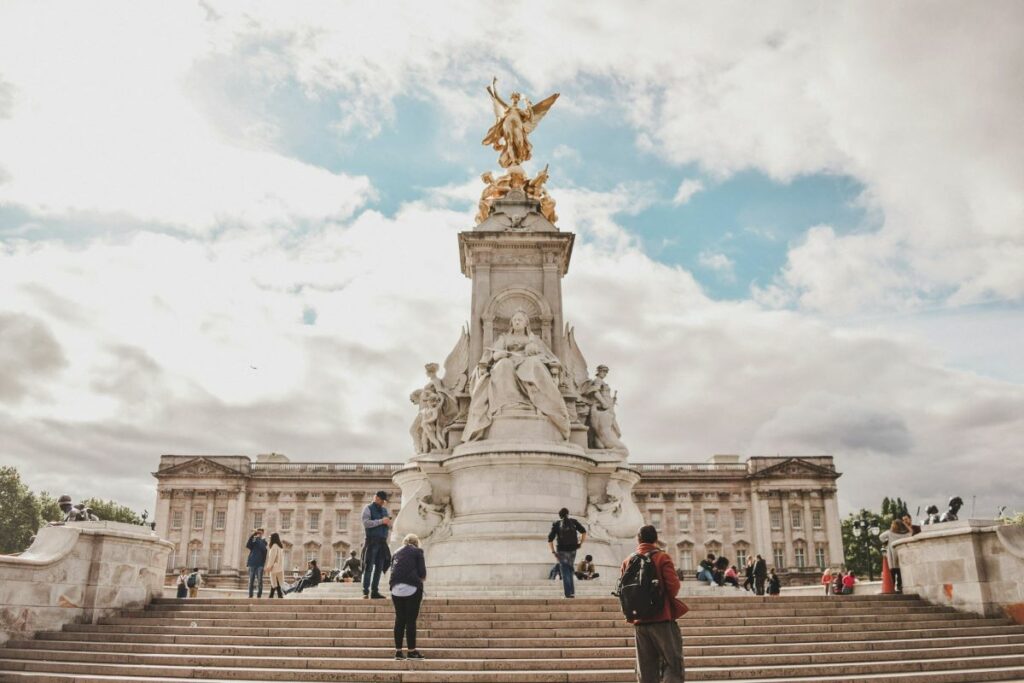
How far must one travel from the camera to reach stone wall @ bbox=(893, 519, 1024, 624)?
44.2ft

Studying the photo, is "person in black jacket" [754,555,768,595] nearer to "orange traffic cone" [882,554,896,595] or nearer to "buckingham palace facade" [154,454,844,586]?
"orange traffic cone" [882,554,896,595]

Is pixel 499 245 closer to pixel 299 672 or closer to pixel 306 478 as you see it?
pixel 299 672

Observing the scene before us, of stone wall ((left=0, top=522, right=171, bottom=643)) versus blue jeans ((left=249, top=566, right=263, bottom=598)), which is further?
blue jeans ((left=249, top=566, right=263, bottom=598))

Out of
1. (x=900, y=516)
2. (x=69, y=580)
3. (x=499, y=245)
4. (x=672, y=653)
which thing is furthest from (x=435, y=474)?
(x=672, y=653)

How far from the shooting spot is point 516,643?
11930 mm

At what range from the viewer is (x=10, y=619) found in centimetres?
1262

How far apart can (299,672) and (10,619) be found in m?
5.31

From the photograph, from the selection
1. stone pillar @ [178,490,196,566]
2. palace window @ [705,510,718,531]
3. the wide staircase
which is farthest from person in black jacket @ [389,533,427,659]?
stone pillar @ [178,490,196,566]

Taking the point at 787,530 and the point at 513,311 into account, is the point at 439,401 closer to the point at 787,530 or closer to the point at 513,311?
the point at 513,311

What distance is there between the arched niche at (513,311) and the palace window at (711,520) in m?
58.7

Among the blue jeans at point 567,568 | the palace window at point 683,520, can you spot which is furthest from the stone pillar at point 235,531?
the blue jeans at point 567,568

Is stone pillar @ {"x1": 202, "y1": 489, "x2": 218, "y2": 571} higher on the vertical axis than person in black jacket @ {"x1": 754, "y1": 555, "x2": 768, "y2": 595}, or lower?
higher

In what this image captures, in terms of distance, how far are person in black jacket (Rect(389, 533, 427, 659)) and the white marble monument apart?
7.44 m

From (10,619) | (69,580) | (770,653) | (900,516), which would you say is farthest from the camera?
(900,516)
